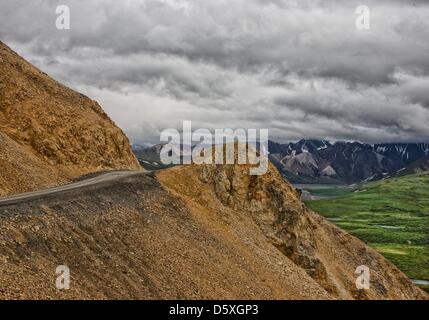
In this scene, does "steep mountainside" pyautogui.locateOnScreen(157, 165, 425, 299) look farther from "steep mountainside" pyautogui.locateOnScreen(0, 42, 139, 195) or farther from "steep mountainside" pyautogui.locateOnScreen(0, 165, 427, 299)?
"steep mountainside" pyautogui.locateOnScreen(0, 42, 139, 195)

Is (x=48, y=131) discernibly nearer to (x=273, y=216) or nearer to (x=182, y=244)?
(x=273, y=216)

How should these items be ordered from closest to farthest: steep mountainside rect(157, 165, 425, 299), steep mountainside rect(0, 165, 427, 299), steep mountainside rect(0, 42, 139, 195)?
steep mountainside rect(0, 165, 427, 299)
steep mountainside rect(157, 165, 425, 299)
steep mountainside rect(0, 42, 139, 195)

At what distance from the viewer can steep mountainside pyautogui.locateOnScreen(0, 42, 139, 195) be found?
63.2 meters

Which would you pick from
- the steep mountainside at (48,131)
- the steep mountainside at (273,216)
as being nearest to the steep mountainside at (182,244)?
the steep mountainside at (273,216)

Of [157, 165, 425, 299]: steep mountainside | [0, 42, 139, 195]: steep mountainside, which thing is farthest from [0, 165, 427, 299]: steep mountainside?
[0, 42, 139, 195]: steep mountainside

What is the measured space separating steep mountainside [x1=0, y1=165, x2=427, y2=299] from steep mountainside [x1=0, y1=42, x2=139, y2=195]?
684 inches

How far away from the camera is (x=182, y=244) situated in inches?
1809

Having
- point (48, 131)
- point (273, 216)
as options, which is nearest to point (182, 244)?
→ point (273, 216)

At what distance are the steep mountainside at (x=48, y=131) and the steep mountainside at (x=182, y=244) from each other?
17.4 metres

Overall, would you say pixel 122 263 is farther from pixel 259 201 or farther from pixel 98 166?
pixel 98 166

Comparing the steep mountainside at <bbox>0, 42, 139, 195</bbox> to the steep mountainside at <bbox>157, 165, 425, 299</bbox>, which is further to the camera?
the steep mountainside at <bbox>0, 42, 139, 195</bbox>

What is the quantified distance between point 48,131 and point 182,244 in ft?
118

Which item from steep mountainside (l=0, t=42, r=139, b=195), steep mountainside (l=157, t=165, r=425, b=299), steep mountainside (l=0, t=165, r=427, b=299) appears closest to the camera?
steep mountainside (l=0, t=165, r=427, b=299)
